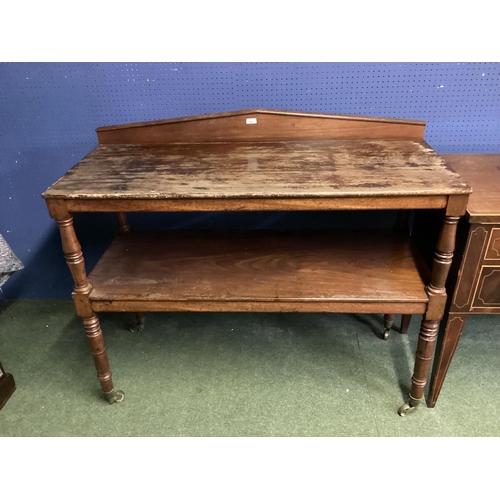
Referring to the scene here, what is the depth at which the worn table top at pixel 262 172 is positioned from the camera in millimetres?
1398

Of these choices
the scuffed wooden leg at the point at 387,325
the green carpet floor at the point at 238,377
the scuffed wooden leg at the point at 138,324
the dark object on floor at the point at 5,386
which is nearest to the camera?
the green carpet floor at the point at 238,377

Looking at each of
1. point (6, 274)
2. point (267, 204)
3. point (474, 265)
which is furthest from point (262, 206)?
point (6, 274)

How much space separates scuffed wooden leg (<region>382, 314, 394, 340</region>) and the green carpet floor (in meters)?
0.04

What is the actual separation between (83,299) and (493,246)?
53.3 inches

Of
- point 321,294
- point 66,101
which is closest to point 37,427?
point 321,294

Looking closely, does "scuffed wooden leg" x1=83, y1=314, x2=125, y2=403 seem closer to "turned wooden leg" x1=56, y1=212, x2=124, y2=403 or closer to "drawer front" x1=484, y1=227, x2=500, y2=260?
"turned wooden leg" x1=56, y1=212, x2=124, y2=403

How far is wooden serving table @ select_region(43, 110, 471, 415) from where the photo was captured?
1.41 meters

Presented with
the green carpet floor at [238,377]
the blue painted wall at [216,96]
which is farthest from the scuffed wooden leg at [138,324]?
the blue painted wall at [216,96]

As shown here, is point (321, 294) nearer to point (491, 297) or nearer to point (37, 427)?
point (491, 297)

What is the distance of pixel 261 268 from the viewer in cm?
173

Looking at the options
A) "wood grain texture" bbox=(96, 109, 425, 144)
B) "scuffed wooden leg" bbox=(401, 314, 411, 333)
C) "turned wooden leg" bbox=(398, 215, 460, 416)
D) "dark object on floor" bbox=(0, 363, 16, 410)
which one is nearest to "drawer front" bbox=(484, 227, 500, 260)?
"turned wooden leg" bbox=(398, 215, 460, 416)

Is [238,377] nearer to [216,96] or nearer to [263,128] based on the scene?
[263,128]

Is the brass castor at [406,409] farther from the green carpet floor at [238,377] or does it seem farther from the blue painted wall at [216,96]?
the blue painted wall at [216,96]

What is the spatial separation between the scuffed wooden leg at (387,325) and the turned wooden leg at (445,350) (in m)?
0.36
